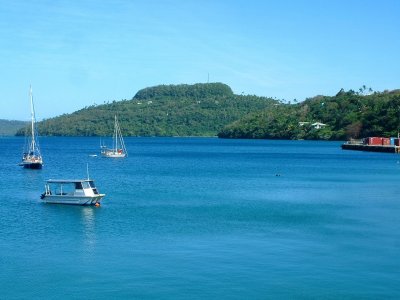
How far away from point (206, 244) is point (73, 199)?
1860 cm

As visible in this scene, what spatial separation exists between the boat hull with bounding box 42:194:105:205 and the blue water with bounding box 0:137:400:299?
2.32ft

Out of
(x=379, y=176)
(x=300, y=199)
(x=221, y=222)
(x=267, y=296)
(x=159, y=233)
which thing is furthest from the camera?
(x=379, y=176)

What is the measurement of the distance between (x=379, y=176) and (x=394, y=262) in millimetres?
49151

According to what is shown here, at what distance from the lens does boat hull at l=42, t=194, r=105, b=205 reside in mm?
48438

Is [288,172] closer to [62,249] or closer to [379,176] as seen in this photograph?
[379,176]

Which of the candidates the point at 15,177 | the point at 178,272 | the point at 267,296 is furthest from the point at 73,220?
the point at 15,177

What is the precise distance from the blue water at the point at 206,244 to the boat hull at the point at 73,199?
0.71 metres

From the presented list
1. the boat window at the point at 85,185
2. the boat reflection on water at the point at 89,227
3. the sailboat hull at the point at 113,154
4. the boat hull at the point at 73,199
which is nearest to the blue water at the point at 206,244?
the boat reflection on water at the point at 89,227

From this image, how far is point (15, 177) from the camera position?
257 feet

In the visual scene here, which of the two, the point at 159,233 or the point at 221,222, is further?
Result: the point at 221,222

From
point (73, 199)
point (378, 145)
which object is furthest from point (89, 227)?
point (378, 145)

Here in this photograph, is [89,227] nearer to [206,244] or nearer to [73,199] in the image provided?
[206,244]

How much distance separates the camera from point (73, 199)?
1924 inches

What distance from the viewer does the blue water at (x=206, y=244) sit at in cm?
2550
